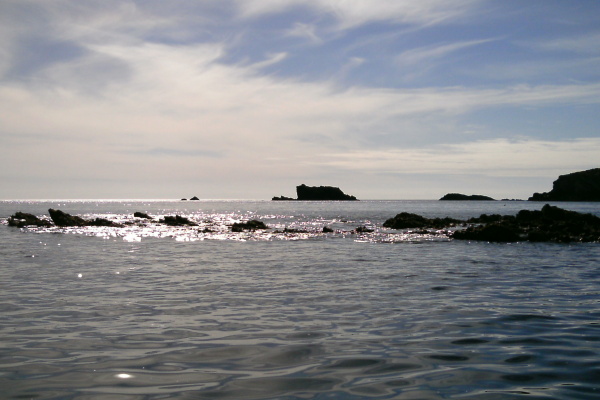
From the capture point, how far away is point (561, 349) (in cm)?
796

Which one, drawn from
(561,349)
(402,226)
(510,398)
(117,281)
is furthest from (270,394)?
(402,226)

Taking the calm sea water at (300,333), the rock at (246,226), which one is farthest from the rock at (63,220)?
the calm sea water at (300,333)

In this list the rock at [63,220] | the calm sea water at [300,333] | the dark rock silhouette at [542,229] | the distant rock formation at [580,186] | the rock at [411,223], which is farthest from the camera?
the distant rock formation at [580,186]

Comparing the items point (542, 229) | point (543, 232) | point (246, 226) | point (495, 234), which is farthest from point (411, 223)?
point (246, 226)

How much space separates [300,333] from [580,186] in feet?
702

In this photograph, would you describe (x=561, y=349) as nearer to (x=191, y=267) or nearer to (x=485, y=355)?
(x=485, y=355)

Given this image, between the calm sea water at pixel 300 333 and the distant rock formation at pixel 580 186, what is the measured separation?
7836 inches

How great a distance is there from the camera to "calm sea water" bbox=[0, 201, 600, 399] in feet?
20.6

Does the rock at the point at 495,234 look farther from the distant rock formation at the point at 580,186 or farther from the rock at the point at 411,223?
the distant rock formation at the point at 580,186

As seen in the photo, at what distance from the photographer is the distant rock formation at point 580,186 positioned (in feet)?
613

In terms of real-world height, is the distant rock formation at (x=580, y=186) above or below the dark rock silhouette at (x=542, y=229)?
above

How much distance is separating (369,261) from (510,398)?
16.0 metres

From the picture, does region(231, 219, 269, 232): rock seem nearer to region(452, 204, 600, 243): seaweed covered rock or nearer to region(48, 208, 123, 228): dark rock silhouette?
region(48, 208, 123, 228): dark rock silhouette

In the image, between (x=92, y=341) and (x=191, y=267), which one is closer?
(x=92, y=341)
